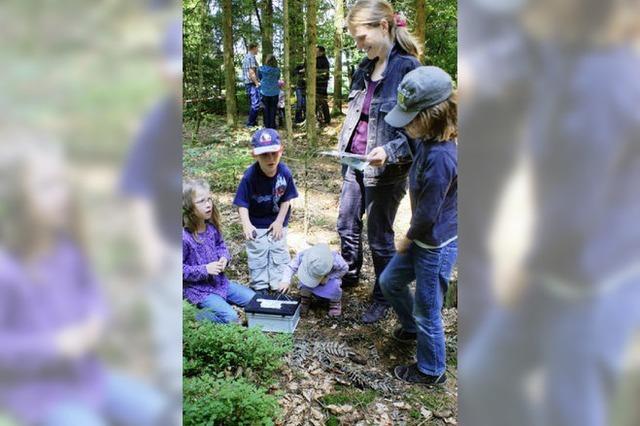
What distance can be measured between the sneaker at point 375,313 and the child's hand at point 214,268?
0.97 m

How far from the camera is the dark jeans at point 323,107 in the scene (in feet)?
33.3

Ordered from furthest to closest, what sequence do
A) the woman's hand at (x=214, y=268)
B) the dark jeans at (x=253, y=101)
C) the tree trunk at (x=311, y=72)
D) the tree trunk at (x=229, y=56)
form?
the dark jeans at (x=253, y=101)
the tree trunk at (x=229, y=56)
the tree trunk at (x=311, y=72)
the woman's hand at (x=214, y=268)

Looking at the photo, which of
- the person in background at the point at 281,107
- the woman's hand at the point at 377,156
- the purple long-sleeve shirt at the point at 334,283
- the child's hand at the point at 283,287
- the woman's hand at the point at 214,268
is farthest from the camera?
the person in background at the point at 281,107

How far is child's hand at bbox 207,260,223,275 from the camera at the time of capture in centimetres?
336

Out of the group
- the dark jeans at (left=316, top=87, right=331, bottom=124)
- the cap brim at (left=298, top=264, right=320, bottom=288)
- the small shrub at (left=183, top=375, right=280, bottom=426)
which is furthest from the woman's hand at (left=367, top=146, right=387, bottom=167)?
the dark jeans at (left=316, top=87, right=331, bottom=124)

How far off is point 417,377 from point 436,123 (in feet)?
4.39

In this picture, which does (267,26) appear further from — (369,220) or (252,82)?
(369,220)

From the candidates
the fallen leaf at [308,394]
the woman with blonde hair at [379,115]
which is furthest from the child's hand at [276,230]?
the fallen leaf at [308,394]

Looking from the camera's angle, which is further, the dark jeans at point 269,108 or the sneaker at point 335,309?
the dark jeans at point 269,108
